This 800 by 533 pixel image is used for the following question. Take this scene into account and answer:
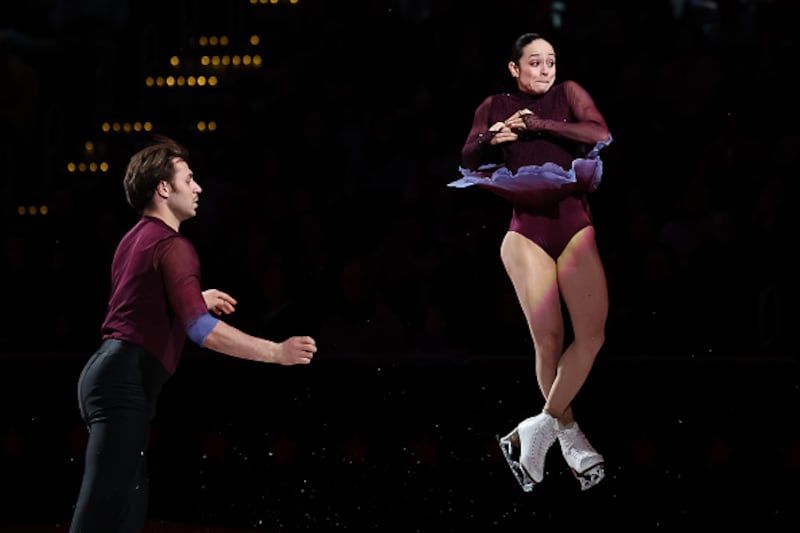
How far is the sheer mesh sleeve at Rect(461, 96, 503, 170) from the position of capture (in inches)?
203

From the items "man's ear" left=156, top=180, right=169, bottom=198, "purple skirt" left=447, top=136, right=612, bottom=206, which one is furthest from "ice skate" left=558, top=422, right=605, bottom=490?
"man's ear" left=156, top=180, right=169, bottom=198

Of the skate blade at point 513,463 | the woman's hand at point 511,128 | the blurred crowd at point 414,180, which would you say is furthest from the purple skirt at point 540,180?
the blurred crowd at point 414,180

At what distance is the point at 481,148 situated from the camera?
16.9ft

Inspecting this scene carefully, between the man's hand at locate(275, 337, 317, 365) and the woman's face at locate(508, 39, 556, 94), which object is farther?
the man's hand at locate(275, 337, 317, 365)

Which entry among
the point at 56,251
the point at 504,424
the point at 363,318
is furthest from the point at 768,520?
the point at 56,251

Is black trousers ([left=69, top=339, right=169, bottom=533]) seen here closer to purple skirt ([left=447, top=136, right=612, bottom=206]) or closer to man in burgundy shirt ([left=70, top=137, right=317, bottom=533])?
man in burgundy shirt ([left=70, top=137, right=317, bottom=533])

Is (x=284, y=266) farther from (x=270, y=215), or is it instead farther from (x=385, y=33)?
(x=385, y=33)

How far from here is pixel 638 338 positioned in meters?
7.07

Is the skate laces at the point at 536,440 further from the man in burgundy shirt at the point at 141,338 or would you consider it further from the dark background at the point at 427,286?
the dark background at the point at 427,286

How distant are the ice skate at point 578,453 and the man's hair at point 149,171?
1.66 meters

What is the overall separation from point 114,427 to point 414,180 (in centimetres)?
364

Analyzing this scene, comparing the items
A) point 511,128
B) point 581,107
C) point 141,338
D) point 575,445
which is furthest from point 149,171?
point 575,445

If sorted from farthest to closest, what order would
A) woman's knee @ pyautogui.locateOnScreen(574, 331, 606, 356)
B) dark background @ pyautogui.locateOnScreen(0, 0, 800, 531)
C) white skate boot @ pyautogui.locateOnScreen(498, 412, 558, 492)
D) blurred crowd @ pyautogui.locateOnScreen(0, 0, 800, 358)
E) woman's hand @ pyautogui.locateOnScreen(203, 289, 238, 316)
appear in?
blurred crowd @ pyautogui.locateOnScreen(0, 0, 800, 358), dark background @ pyautogui.locateOnScreen(0, 0, 800, 531), woman's hand @ pyautogui.locateOnScreen(203, 289, 238, 316), white skate boot @ pyautogui.locateOnScreen(498, 412, 558, 492), woman's knee @ pyautogui.locateOnScreen(574, 331, 606, 356)

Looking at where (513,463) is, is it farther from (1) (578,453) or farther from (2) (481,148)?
(2) (481,148)
